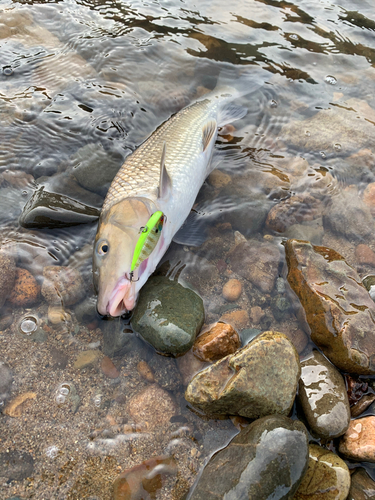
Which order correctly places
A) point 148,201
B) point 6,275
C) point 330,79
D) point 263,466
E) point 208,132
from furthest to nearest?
point 330,79 → point 208,132 → point 148,201 → point 6,275 → point 263,466

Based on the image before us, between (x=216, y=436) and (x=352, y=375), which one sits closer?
(x=216, y=436)

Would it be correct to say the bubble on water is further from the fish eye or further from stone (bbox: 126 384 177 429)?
stone (bbox: 126 384 177 429)

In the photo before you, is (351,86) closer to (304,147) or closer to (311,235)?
(304,147)

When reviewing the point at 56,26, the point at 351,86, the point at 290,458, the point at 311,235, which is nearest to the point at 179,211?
the point at 311,235

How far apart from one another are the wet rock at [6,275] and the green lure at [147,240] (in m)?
1.22

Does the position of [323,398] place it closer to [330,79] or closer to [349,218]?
[349,218]

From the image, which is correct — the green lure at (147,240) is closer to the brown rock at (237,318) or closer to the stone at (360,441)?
the brown rock at (237,318)

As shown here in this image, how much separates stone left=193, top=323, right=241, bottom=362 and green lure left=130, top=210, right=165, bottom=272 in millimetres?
845

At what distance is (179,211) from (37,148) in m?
2.21

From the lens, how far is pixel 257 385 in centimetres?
246

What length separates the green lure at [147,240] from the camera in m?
2.99

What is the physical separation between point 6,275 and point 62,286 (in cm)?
51

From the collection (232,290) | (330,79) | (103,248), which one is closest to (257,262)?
(232,290)

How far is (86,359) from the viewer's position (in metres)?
3.03
